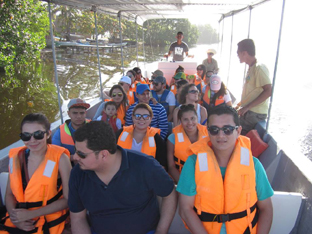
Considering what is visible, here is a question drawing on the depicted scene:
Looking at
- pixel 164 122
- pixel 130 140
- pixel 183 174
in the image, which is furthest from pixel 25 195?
pixel 164 122

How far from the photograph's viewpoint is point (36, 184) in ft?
5.54

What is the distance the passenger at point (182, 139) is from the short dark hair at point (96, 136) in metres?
1.01

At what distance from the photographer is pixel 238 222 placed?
1.42 metres

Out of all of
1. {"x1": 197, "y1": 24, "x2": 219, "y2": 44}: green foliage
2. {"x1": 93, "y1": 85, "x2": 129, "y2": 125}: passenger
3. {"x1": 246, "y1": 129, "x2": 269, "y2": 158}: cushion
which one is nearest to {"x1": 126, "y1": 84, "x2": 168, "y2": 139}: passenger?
{"x1": 93, "y1": 85, "x2": 129, "y2": 125}: passenger

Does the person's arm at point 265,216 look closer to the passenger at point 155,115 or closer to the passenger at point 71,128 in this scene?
the passenger at point 155,115

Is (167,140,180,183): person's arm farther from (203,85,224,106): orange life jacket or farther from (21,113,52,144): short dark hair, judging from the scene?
(203,85,224,106): orange life jacket

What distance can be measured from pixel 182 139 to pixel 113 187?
1040 millimetres

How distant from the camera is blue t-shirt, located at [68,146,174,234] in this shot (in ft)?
4.57

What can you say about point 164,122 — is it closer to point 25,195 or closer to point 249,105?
point 249,105

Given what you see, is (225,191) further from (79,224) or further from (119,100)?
(119,100)

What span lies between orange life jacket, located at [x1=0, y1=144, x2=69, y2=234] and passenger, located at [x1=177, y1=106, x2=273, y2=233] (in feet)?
3.10

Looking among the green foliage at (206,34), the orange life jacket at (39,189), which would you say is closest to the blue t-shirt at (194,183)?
the orange life jacket at (39,189)

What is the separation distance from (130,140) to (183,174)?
96 cm

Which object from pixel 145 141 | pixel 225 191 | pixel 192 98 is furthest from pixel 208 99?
pixel 225 191
